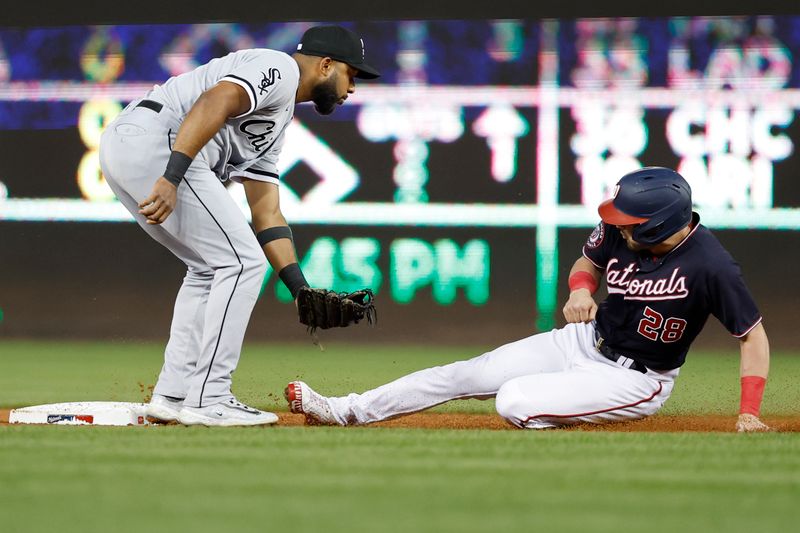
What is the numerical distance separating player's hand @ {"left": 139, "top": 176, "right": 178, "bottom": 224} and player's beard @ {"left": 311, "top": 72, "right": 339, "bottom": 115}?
737mm

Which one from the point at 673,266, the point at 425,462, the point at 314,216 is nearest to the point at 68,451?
the point at 425,462

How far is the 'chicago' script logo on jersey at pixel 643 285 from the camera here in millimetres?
3920

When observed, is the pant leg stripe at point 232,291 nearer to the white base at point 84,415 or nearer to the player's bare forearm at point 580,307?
the white base at point 84,415

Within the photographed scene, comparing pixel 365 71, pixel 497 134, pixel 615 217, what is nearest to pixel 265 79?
pixel 365 71

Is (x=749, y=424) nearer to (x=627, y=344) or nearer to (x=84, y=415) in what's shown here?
(x=627, y=344)

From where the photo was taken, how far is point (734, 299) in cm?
385

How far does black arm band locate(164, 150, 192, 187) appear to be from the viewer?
3.83m

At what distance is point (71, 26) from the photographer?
885 centimetres

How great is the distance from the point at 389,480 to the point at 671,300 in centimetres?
154

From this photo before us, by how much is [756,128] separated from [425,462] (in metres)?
5.99

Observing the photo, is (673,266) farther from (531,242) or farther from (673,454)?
(531,242)

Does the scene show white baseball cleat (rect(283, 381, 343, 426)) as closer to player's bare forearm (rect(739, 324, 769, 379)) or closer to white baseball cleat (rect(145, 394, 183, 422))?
white baseball cleat (rect(145, 394, 183, 422))

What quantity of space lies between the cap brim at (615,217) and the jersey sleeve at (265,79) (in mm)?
1164

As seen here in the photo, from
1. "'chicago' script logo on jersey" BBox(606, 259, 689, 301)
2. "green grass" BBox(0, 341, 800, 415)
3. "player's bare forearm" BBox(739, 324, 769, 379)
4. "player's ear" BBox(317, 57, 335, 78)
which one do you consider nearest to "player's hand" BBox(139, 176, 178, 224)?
"player's ear" BBox(317, 57, 335, 78)
